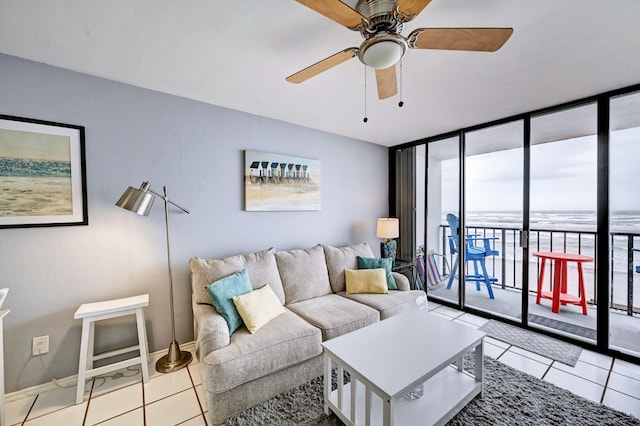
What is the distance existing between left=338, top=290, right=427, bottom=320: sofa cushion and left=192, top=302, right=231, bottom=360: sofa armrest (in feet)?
4.46

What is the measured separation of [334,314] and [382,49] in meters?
2.01

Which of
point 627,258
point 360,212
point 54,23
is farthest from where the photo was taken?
point 360,212

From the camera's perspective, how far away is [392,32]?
4.31 ft

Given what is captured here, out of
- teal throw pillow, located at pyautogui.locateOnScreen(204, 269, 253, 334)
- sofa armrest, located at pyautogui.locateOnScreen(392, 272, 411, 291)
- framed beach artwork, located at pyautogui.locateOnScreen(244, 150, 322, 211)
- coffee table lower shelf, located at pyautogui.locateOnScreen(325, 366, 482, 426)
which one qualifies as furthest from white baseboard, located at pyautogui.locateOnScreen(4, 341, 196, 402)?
sofa armrest, located at pyautogui.locateOnScreen(392, 272, 411, 291)

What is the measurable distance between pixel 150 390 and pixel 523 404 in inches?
105

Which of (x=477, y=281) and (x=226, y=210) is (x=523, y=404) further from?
(x=226, y=210)

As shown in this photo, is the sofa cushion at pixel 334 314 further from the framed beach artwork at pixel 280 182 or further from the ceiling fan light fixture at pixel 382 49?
the ceiling fan light fixture at pixel 382 49

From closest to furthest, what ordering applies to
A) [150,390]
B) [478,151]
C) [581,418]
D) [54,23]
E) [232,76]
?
[54,23] → [581,418] → [150,390] → [232,76] → [478,151]

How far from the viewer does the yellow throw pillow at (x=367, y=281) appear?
2844 millimetres

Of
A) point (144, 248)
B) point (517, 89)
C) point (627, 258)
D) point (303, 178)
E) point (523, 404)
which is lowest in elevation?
point (523, 404)

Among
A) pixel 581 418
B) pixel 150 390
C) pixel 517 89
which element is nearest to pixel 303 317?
pixel 150 390

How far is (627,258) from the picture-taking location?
2598 millimetres

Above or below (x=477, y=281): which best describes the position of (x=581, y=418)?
below

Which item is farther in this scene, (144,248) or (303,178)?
(303,178)
